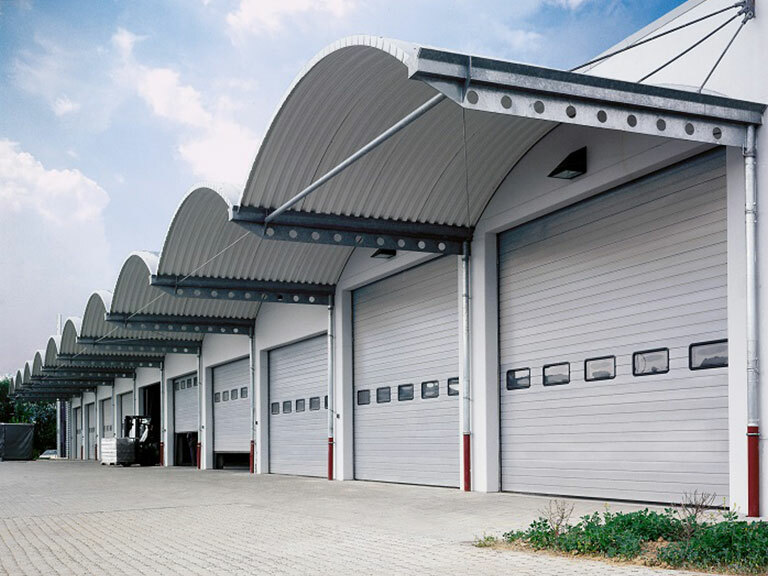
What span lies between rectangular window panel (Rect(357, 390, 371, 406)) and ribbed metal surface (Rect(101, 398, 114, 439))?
123ft

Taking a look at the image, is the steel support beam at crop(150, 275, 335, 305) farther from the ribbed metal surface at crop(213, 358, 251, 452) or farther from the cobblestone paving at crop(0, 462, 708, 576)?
the ribbed metal surface at crop(213, 358, 251, 452)

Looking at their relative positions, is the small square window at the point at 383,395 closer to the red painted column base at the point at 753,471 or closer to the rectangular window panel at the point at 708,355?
the rectangular window panel at the point at 708,355

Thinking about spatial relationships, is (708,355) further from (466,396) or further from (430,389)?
(430,389)

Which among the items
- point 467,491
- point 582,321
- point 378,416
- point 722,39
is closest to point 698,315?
point 582,321

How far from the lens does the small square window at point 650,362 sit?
1345 centimetres

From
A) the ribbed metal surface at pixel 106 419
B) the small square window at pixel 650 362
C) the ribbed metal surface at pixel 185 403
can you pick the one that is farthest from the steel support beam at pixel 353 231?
the ribbed metal surface at pixel 106 419

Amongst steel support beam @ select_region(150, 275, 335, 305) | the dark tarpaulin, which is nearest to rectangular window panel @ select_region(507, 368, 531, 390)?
steel support beam @ select_region(150, 275, 335, 305)

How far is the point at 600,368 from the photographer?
14.8 metres

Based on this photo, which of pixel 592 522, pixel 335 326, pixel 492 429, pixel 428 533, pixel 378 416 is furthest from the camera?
pixel 335 326

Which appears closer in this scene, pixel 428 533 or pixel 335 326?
pixel 428 533

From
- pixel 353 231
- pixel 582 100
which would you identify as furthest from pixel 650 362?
pixel 353 231

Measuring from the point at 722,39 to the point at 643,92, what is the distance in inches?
81.6

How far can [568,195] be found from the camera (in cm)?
1527

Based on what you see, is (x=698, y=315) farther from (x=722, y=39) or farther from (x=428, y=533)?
(x=428, y=533)
